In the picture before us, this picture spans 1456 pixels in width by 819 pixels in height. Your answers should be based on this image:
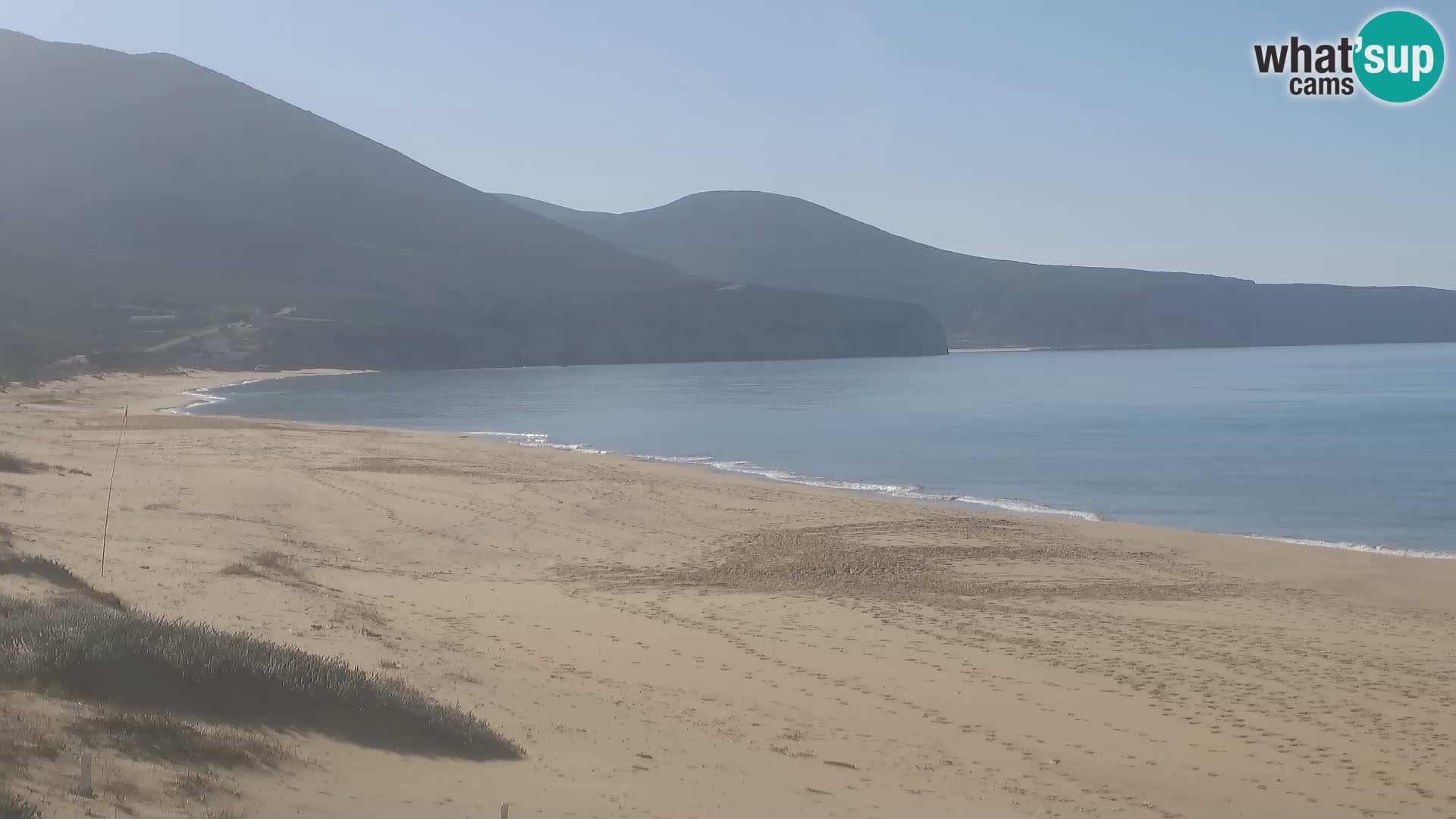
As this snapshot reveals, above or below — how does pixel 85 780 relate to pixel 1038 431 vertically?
above

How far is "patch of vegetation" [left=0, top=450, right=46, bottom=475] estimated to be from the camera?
54.5 ft

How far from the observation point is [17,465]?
17.0 metres

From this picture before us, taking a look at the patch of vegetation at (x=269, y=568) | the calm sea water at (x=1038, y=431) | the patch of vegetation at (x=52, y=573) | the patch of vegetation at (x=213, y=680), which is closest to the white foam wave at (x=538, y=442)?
the calm sea water at (x=1038, y=431)

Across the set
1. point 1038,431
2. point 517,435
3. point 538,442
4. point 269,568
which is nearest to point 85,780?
point 269,568

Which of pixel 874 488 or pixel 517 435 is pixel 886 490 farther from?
pixel 517 435

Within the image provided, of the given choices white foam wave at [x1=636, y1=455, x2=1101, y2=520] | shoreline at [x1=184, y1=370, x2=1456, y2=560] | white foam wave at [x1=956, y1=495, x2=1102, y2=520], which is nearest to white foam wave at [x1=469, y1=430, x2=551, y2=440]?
shoreline at [x1=184, y1=370, x2=1456, y2=560]

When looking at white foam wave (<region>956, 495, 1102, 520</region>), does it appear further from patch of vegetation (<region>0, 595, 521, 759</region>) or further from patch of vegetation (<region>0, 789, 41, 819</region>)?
patch of vegetation (<region>0, 789, 41, 819</region>)

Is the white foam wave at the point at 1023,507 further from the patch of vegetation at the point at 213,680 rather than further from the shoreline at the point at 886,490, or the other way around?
the patch of vegetation at the point at 213,680

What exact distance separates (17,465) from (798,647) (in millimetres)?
13173

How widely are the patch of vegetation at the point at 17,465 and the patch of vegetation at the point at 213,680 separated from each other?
39.0 ft

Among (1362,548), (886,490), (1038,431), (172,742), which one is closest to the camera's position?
(172,742)

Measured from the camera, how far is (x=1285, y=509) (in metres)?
23.4

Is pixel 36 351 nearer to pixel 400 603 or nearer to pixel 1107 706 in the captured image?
pixel 400 603

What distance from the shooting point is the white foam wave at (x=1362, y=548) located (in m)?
18.0
